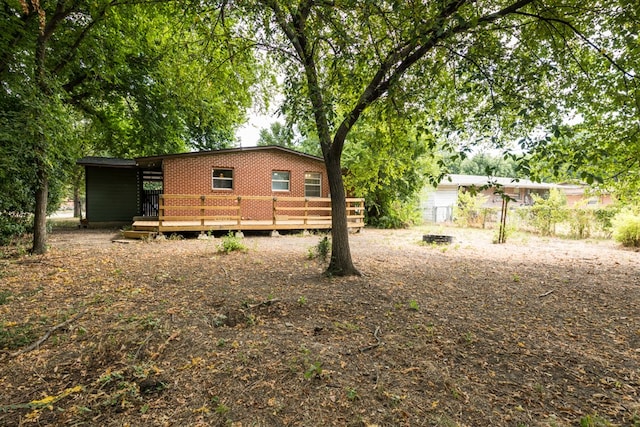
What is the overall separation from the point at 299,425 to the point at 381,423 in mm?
587

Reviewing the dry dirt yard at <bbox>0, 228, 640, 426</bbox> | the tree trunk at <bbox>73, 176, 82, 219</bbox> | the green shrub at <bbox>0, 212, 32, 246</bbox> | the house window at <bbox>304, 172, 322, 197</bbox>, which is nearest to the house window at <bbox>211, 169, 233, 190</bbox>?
the house window at <bbox>304, 172, 322, 197</bbox>

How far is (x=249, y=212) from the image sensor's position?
46.2 feet

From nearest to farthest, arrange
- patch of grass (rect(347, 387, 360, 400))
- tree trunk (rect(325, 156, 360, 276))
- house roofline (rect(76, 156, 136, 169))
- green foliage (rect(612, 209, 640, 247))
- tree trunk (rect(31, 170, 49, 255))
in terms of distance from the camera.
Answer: patch of grass (rect(347, 387, 360, 400)), tree trunk (rect(325, 156, 360, 276)), tree trunk (rect(31, 170, 49, 255)), green foliage (rect(612, 209, 640, 247)), house roofline (rect(76, 156, 136, 169))

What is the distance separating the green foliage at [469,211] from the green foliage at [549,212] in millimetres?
3152

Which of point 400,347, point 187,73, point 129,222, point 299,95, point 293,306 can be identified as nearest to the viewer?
point 400,347

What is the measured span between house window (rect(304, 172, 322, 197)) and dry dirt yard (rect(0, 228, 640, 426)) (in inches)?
361

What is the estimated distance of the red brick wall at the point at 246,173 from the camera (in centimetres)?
1267

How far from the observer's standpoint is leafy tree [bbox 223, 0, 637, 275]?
3963 millimetres

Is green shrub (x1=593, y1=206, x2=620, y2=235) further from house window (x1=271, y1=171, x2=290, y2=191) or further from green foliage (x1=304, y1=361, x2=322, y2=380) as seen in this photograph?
green foliage (x1=304, y1=361, x2=322, y2=380)

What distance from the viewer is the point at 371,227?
1733 cm

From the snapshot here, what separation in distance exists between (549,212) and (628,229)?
3441 mm

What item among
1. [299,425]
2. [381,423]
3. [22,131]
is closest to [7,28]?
[22,131]

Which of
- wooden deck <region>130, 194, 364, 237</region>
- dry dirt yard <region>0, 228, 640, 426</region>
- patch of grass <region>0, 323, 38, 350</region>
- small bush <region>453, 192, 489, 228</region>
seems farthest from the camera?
small bush <region>453, 192, 489, 228</region>

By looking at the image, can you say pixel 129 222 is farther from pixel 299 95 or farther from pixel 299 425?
pixel 299 425
